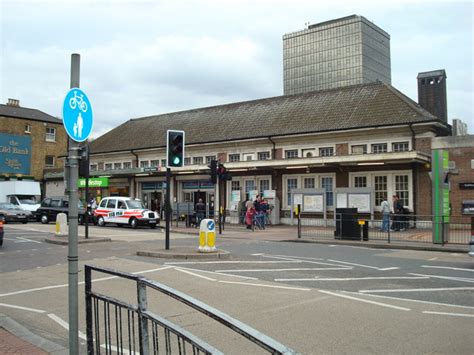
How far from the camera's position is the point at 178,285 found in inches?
373

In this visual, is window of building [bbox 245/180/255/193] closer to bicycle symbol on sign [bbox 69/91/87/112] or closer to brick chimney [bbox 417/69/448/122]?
brick chimney [bbox 417/69/448/122]

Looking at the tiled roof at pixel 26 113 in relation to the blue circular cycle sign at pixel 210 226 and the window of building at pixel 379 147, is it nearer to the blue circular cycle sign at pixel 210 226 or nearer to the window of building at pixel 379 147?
the window of building at pixel 379 147

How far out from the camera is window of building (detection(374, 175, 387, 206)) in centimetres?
2673

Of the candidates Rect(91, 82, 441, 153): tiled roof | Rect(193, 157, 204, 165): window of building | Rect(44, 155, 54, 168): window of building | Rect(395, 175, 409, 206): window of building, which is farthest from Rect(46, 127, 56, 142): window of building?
Rect(395, 175, 409, 206): window of building

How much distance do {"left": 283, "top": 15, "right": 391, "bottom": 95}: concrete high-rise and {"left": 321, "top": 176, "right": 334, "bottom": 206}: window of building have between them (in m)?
79.8

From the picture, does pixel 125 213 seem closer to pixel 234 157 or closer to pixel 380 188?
pixel 234 157

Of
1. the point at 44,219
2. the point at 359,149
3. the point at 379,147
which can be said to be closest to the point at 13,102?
the point at 44,219

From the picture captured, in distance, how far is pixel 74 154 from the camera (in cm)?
459

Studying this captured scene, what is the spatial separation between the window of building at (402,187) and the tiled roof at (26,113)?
4127cm

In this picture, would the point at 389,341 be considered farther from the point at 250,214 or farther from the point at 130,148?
the point at 130,148

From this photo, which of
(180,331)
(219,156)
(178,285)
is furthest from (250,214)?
(180,331)

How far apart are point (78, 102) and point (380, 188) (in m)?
24.1

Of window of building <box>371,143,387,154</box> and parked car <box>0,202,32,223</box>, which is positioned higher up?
window of building <box>371,143,387,154</box>

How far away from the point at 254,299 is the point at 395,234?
12387mm
